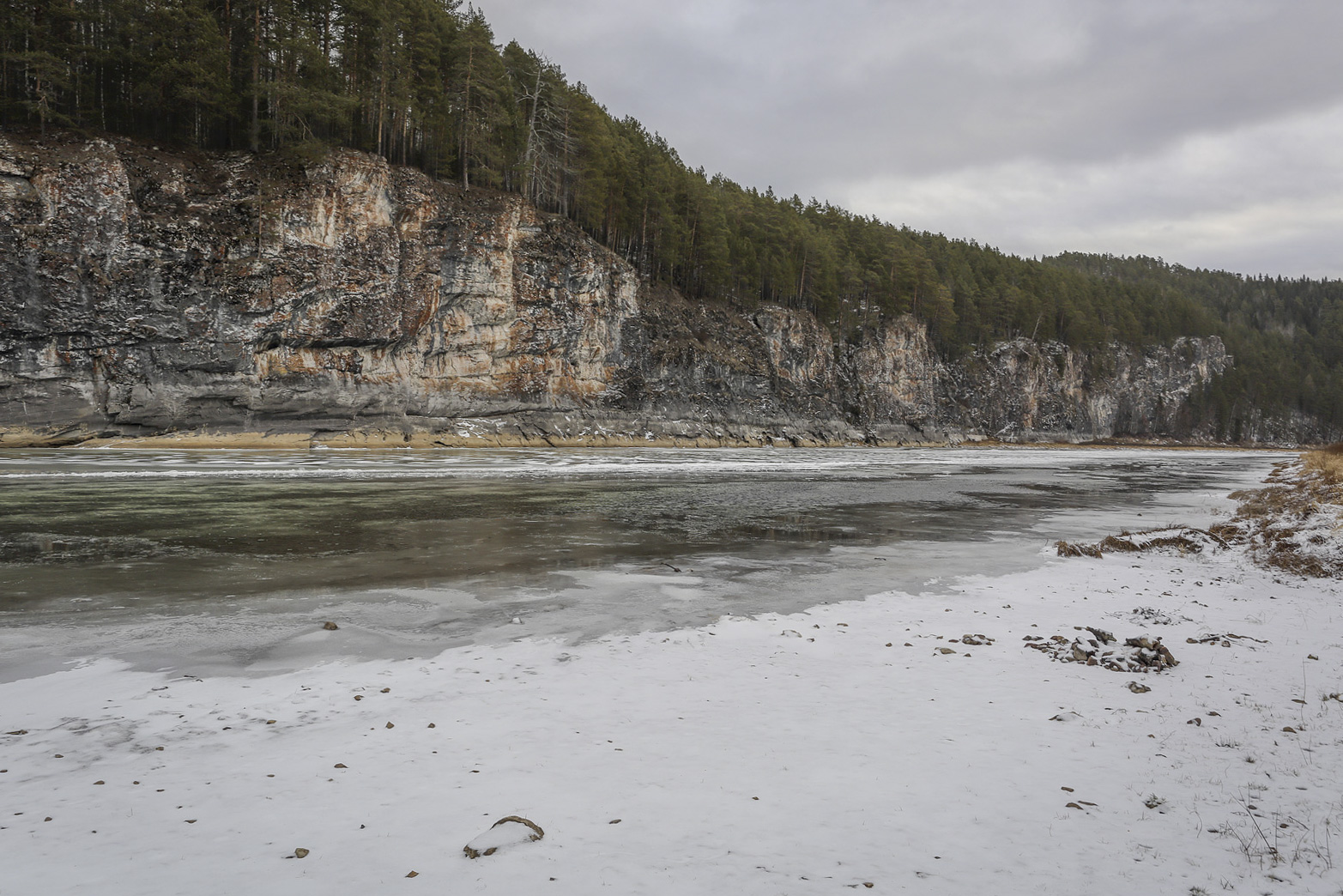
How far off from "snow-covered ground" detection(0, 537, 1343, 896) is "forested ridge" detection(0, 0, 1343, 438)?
49928 millimetres

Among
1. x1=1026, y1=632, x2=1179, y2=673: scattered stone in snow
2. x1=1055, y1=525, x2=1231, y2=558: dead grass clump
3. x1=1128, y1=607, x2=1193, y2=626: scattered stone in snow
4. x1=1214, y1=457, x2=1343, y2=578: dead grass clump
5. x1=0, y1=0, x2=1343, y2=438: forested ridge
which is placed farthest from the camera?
x1=0, y1=0, x2=1343, y2=438: forested ridge

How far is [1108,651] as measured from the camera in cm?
610

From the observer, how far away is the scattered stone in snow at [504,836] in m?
3.13

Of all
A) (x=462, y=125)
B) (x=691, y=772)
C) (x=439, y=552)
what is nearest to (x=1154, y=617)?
(x=691, y=772)

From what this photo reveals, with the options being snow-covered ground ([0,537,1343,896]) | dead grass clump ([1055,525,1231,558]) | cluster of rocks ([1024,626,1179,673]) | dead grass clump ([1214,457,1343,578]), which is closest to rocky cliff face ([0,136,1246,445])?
dead grass clump ([1055,525,1231,558])

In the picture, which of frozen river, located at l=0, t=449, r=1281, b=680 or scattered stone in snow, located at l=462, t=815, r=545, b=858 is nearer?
scattered stone in snow, located at l=462, t=815, r=545, b=858

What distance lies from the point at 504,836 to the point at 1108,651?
5.69 metres

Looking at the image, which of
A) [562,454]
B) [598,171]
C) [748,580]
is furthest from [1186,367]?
[748,580]

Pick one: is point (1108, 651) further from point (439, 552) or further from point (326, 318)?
point (326, 318)

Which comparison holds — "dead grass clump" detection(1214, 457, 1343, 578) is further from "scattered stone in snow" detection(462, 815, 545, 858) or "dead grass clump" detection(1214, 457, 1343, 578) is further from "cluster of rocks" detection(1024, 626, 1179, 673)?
"scattered stone in snow" detection(462, 815, 545, 858)

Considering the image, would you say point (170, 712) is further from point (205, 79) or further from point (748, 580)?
point (205, 79)

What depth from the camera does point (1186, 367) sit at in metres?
129

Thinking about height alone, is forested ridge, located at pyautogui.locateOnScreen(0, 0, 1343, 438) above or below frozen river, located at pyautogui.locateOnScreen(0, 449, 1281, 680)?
above

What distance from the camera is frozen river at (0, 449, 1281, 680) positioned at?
682cm
